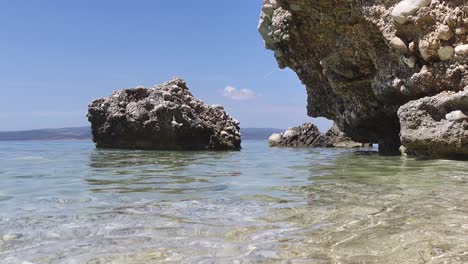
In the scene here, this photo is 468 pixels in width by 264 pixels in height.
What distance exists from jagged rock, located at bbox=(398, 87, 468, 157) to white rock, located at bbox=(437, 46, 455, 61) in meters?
0.83

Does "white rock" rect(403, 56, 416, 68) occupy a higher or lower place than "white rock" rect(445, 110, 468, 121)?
higher

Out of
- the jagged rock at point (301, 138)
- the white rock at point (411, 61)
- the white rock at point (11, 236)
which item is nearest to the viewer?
the white rock at point (11, 236)

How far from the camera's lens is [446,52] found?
1005 cm

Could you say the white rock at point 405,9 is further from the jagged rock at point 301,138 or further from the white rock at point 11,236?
the jagged rock at point 301,138

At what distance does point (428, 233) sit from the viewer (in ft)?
10.5

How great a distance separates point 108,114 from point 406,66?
1515 cm

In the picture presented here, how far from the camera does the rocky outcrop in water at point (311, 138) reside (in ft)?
89.5

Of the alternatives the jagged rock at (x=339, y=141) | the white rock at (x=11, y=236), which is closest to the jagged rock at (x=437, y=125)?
the white rock at (x=11, y=236)

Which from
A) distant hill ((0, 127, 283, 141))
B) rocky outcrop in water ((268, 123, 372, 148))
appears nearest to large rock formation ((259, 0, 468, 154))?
rocky outcrop in water ((268, 123, 372, 148))

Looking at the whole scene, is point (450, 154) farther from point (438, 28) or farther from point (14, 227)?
point (14, 227)

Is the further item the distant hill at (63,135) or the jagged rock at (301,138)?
the distant hill at (63,135)

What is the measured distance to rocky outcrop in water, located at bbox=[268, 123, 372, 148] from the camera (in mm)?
27281

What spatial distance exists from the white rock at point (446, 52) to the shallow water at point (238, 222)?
463 centimetres

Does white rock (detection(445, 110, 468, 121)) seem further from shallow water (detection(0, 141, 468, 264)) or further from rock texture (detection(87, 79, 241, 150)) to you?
rock texture (detection(87, 79, 241, 150))
